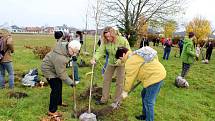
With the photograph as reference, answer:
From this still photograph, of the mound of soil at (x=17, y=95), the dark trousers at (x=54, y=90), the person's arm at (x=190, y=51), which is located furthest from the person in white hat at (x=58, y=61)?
the person's arm at (x=190, y=51)

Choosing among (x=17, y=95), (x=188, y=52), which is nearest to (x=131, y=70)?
(x=17, y=95)

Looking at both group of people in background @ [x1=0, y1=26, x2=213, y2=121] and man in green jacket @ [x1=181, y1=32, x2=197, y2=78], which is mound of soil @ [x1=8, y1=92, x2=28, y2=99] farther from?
man in green jacket @ [x1=181, y1=32, x2=197, y2=78]

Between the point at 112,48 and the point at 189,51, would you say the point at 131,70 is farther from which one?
the point at 189,51

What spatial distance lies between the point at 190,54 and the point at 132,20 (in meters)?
26.0

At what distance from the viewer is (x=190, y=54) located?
10.2 m

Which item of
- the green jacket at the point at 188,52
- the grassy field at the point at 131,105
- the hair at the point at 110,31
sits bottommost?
the grassy field at the point at 131,105

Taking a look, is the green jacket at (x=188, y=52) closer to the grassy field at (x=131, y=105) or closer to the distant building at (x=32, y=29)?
the grassy field at (x=131, y=105)

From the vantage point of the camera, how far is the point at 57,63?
18.7 feet

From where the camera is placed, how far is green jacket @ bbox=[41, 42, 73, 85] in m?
5.71

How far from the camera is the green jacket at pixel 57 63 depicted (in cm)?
571

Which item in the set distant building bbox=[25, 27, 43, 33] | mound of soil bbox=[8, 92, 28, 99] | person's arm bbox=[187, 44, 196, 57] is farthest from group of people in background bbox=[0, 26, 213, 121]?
distant building bbox=[25, 27, 43, 33]

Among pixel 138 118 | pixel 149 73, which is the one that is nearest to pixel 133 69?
pixel 149 73

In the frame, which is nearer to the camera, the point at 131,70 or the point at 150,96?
the point at 131,70

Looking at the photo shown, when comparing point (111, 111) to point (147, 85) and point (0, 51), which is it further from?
point (0, 51)
